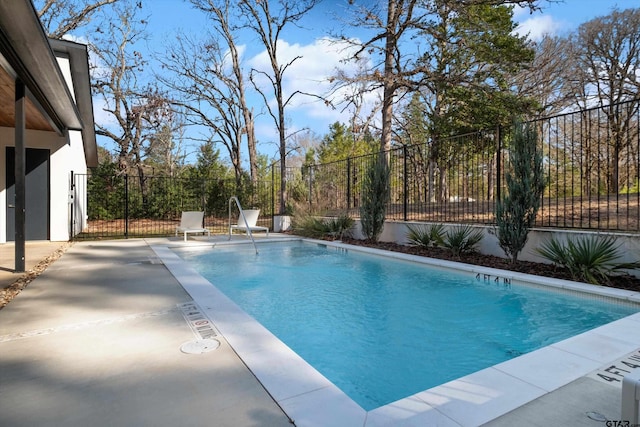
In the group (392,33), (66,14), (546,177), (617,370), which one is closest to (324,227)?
(546,177)

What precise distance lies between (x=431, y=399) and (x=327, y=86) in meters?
11.5

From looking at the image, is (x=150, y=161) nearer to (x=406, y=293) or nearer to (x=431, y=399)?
(x=406, y=293)

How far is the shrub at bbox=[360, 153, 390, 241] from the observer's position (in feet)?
28.4

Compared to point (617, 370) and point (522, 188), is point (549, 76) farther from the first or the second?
point (617, 370)

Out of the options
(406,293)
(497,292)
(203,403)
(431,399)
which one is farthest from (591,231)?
(203,403)

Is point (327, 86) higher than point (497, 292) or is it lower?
higher

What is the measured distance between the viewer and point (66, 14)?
49.4 ft

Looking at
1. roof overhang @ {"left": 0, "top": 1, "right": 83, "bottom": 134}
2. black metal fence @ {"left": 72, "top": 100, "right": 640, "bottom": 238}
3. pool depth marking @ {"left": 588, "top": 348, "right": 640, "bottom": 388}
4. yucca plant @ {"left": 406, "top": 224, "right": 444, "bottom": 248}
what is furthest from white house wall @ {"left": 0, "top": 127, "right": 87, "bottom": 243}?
pool depth marking @ {"left": 588, "top": 348, "right": 640, "bottom": 388}

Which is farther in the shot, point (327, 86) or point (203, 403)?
point (327, 86)

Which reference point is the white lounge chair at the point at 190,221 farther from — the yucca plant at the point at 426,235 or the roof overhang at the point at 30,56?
the yucca plant at the point at 426,235

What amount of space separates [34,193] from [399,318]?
30.8 feet

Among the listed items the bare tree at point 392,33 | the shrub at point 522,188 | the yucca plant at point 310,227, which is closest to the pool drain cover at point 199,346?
the shrub at point 522,188

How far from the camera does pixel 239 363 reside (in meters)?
2.26

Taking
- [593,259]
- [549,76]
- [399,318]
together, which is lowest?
[399,318]
